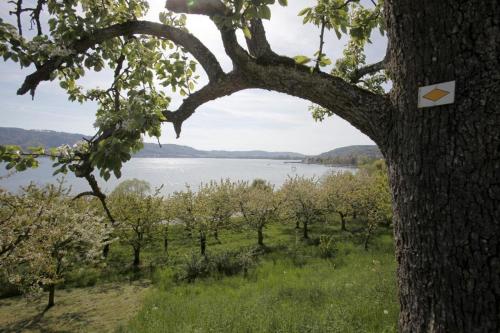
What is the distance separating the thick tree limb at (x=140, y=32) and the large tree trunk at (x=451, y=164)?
159 cm

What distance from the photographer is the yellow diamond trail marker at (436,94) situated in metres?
1.58

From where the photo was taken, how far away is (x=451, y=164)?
1.58m

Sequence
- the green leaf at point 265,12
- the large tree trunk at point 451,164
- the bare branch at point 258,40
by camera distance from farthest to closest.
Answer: the bare branch at point 258,40
the green leaf at point 265,12
the large tree trunk at point 451,164

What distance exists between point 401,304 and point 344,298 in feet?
26.8

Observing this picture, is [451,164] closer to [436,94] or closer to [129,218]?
[436,94]

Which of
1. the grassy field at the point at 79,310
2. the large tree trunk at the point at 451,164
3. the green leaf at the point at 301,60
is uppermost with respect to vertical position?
the green leaf at the point at 301,60

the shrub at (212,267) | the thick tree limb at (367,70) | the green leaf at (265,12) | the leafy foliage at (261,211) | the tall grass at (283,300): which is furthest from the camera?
the leafy foliage at (261,211)

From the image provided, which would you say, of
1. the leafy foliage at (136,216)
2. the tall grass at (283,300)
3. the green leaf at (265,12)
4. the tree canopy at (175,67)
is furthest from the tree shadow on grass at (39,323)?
the green leaf at (265,12)

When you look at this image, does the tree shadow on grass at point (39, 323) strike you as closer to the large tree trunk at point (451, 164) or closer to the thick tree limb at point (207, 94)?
the thick tree limb at point (207, 94)

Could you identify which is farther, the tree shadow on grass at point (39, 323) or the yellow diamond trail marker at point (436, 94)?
the tree shadow on grass at point (39, 323)

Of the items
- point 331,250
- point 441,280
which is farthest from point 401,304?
point 331,250

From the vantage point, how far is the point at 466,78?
5.05ft

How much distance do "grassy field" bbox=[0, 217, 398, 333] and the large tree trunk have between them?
6021 millimetres

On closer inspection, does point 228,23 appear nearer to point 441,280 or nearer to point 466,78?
point 466,78
